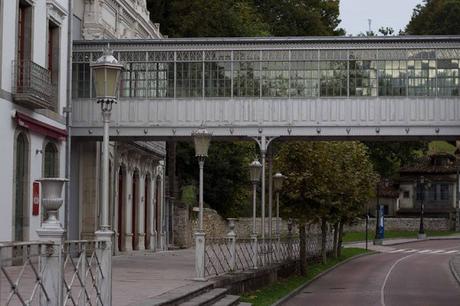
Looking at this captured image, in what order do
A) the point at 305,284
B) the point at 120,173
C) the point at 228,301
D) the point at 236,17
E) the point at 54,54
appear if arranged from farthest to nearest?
the point at 236,17 → the point at 120,173 → the point at 305,284 → the point at 54,54 → the point at 228,301

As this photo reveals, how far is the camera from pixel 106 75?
12.8 m

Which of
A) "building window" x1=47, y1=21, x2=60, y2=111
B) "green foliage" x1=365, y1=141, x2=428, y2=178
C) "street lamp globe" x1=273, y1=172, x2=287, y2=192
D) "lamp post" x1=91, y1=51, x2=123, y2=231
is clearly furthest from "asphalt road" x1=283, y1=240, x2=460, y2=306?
"green foliage" x1=365, y1=141, x2=428, y2=178

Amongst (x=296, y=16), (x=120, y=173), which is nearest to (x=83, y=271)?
(x=120, y=173)

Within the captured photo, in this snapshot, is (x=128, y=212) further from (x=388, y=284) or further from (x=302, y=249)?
(x=388, y=284)

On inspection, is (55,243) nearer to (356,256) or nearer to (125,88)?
(125,88)

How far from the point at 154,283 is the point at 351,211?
71.8 feet

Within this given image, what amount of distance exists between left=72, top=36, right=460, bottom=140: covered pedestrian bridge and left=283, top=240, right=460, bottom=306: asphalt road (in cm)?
518

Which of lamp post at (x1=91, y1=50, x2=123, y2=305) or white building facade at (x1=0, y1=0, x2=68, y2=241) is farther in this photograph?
white building facade at (x1=0, y1=0, x2=68, y2=241)

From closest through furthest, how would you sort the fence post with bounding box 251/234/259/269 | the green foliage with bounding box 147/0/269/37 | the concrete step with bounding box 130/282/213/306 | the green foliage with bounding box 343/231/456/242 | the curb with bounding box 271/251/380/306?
the concrete step with bounding box 130/282/213/306 → the curb with bounding box 271/251/380/306 → the fence post with bounding box 251/234/259/269 → the green foliage with bounding box 147/0/269/37 → the green foliage with bounding box 343/231/456/242

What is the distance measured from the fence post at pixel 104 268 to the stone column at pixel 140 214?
1039 inches

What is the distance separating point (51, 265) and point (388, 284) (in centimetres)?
2499

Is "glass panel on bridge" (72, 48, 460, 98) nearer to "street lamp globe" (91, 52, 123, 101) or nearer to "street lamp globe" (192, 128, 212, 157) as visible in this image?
"street lamp globe" (192, 128, 212, 157)

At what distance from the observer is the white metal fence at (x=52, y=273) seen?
27.6 feet

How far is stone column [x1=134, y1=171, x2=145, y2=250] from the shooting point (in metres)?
38.5
